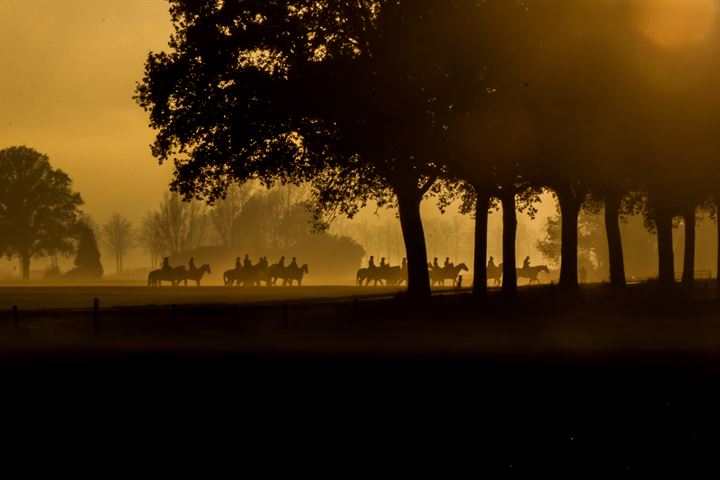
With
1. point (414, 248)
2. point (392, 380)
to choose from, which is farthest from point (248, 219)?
point (392, 380)

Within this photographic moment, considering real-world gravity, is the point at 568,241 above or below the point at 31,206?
below

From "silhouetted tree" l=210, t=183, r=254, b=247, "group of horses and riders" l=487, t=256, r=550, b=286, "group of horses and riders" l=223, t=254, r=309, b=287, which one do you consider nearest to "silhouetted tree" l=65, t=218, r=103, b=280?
"silhouetted tree" l=210, t=183, r=254, b=247

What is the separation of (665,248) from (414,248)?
2169cm

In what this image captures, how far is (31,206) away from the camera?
12550 cm

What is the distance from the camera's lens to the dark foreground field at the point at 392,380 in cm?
1517

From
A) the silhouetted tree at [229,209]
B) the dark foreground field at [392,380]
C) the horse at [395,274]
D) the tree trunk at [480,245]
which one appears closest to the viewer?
the dark foreground field at [392,380]

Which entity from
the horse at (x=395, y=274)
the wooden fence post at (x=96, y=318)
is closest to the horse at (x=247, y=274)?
the horse at (x=395, y=274)

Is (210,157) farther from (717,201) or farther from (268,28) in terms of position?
(717,201)

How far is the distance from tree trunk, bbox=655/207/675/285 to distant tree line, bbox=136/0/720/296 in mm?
13543

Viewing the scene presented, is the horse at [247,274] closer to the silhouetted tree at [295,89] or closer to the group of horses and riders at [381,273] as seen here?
the group of horses and riders at [381,273]

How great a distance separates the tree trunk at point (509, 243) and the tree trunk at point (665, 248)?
13915mm

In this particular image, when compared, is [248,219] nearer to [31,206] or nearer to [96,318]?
[31,206]

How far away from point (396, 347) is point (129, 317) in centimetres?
1261

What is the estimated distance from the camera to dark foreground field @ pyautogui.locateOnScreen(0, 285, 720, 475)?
15172mm
